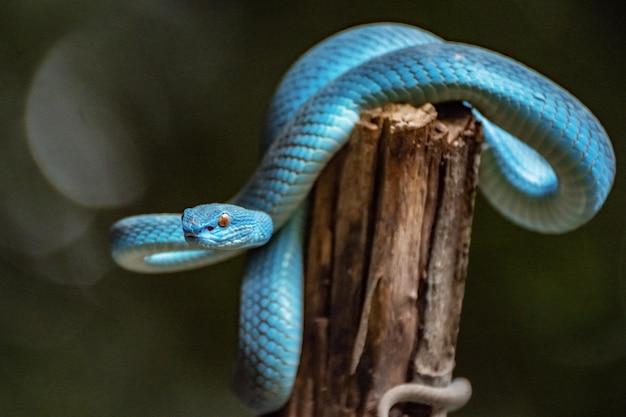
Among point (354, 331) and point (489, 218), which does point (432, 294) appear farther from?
point (489, 218)

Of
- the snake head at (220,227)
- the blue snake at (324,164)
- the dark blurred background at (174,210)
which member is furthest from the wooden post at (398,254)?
the dark blurred background at (174,210)

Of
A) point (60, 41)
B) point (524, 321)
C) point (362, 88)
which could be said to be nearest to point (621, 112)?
point (524, 321)

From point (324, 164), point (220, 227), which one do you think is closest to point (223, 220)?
point (220, 227)

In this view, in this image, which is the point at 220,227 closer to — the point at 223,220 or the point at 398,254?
the point at 223,220

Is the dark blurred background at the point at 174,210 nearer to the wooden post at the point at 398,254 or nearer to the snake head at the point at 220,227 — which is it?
the wooden post at the point at 398,254

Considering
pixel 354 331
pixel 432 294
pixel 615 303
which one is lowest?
pixel 615 303
